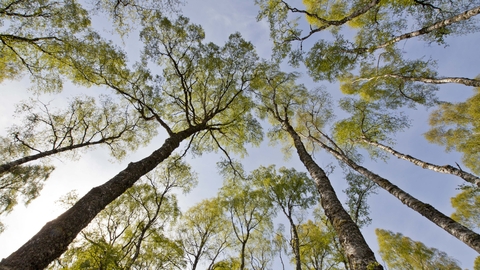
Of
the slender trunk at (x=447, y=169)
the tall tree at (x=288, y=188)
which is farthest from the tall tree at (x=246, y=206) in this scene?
the slender trunk at (x=447, y=169)

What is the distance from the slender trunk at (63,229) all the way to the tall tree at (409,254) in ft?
68.7

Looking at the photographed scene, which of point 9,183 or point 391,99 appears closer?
point 391,99

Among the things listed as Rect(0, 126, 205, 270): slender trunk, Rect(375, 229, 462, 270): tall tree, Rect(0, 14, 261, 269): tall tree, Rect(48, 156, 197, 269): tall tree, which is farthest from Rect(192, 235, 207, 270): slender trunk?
Rect(375, 229, 462, 270): tall tree

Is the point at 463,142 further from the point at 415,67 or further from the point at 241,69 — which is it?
the point at 241,69

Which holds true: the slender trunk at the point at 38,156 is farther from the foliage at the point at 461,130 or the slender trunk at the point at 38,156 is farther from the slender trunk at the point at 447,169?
the foliage at the point at 461,130

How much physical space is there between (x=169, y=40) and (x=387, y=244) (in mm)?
22522

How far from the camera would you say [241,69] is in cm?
1195

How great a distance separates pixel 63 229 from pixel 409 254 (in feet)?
75.6

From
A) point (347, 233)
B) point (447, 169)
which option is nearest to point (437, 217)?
point (447, 169)

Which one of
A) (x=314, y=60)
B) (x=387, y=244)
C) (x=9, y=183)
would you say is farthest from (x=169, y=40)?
(x=387, y=244)

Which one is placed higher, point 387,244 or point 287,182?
point 287,182

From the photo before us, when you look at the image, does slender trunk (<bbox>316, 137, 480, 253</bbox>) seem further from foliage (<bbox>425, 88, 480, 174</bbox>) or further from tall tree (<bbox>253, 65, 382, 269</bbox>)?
foliage (<bbox>425, 88, 480, 174</bbox>)

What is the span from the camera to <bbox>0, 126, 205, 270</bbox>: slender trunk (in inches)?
105

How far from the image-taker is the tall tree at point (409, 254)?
1646cm
